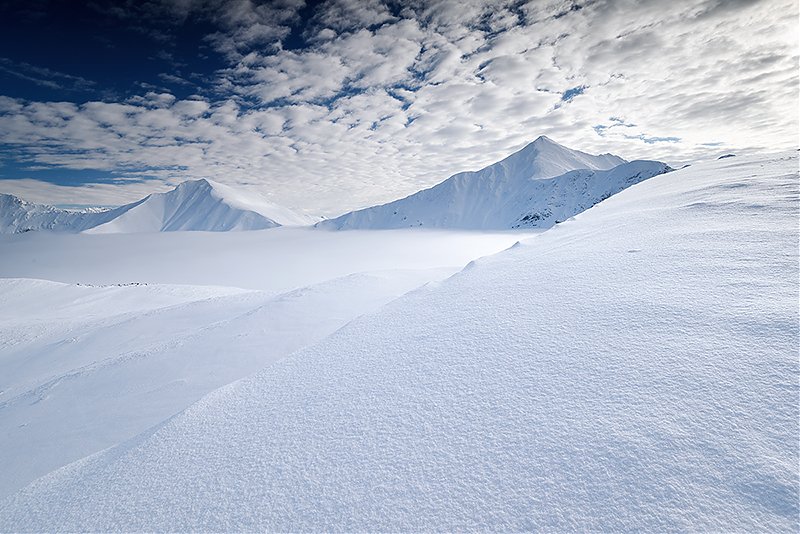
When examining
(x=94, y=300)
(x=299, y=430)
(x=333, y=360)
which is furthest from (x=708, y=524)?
(x=94, y=300)

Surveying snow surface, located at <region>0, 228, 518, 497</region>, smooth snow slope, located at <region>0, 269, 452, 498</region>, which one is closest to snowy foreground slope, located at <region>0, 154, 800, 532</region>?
smooth snow slope, located at <region>0, 269, 452, 498</region>

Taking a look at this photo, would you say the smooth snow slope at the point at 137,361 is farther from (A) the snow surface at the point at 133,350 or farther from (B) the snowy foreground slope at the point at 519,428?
(B) the snowy foreground slope at the point at 519,428

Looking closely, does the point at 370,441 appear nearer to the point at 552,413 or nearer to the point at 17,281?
the point at 552,413

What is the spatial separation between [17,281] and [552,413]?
40.3m

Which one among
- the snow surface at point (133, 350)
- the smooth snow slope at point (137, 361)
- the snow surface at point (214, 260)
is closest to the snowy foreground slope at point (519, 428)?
the smooth snow slope at point (137, 361)

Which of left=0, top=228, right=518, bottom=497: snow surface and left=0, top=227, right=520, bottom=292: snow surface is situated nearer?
left=0, top=228, right=518, bottom=497: snow surface

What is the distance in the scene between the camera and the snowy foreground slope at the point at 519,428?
5.88ft

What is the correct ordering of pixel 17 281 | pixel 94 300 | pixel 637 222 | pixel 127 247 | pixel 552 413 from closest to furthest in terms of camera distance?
pixel 552 413, pixel 637 222, pixel 94 300, pixel 17 281, pixel 127 247

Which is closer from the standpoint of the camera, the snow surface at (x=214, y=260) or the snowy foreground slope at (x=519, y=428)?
the snowy foreground slope at (x=519, y=428)

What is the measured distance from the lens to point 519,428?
2.31 m

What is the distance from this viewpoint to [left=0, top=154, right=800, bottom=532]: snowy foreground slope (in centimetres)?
179

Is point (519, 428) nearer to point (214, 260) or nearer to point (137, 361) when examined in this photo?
point (137, 361)

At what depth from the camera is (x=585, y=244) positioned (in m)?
6.09

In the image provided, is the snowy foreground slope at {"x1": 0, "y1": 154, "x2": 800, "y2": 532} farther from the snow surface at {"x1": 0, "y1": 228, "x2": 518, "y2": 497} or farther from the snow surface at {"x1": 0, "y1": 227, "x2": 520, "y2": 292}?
the snow surface at {"x1": 0, "y1": 227, "x2": 520, "y2": 292}
